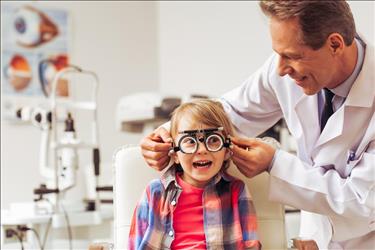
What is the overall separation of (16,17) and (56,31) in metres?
0.32

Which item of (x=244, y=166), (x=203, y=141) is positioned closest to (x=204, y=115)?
(x=203, y=141)

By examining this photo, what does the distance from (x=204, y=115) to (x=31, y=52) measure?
104 inches

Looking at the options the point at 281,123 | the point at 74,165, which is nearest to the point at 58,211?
the point at 74,165

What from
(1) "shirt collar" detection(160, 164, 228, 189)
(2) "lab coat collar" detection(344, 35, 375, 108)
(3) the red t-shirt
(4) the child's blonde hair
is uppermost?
(2) "lab coat collar" detection(344, 35, 375, 108)

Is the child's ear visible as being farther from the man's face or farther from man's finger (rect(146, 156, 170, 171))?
the man's face

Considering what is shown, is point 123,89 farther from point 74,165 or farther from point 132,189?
point 132,189

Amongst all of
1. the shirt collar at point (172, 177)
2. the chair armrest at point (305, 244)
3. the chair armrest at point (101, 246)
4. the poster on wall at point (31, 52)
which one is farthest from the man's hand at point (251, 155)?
the poster on wall at point (31, 52)

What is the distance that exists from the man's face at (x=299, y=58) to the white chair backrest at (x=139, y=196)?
0.44 meters

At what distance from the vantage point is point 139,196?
1575 millimetres

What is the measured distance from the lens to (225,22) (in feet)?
11.9

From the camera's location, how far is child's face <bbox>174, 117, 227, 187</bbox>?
1.45 metres

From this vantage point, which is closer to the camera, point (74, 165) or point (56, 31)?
point (74, 165)

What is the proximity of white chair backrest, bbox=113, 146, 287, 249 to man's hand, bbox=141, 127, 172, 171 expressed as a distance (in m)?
0.07

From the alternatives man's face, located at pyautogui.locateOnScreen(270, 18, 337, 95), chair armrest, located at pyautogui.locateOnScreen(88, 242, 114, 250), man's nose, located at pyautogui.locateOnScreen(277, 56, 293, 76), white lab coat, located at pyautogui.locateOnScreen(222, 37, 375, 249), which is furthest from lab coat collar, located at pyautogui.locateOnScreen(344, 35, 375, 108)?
chair armrest, located at pyautogui.locateOnScreen(88, 242, 114, 250)
